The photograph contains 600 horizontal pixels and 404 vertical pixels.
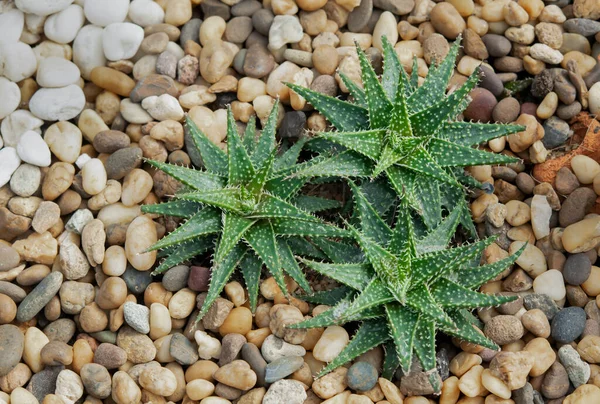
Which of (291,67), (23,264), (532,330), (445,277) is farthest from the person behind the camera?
(291,67)

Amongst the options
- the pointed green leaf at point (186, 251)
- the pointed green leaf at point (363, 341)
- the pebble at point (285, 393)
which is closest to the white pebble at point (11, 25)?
the pointed green leaf at point (186, 251)

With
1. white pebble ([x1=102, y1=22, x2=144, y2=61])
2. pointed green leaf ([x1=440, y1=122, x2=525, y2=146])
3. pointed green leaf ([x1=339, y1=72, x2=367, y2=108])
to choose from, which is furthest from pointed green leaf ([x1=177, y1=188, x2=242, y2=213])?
white pebble ([x1=102, y1=22, x2=144, y2=61])

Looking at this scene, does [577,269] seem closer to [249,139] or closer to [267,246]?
[267,246]

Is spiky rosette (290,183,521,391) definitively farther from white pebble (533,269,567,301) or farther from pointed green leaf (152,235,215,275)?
pointed green leaf (152,235,215,275)

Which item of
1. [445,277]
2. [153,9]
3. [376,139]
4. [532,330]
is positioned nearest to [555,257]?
[532,330]

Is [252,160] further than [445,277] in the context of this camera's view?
Yes

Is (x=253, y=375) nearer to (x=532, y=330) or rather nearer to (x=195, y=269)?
(x=195, y=269)

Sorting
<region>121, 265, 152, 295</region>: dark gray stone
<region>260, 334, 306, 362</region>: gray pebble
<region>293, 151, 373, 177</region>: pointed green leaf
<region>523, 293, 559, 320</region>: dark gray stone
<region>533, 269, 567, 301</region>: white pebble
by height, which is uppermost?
<region>293, 151, 373, 177</region>: pointed green leaf
